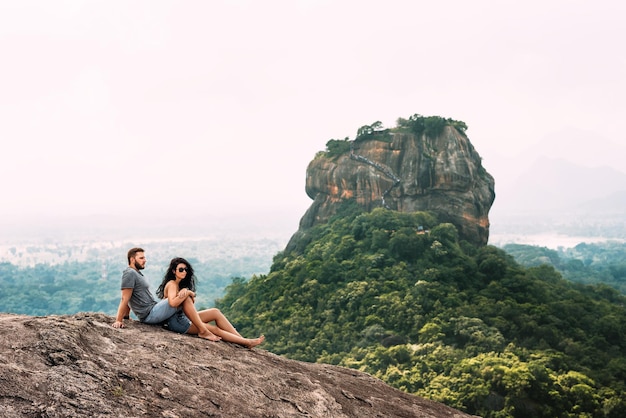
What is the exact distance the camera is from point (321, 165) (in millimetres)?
46500

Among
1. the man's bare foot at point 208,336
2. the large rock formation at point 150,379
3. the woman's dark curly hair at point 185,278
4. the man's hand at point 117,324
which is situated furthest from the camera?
the woman's dark curly hair at point 185,278

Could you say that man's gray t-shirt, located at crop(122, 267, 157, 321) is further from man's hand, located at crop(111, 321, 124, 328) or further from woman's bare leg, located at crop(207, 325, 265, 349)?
woman's bare leg, located at crop(207, 325, 265, 349)

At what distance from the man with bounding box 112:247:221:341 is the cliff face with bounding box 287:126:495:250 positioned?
119ft

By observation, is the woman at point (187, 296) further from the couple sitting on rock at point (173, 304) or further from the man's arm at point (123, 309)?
the man's arm at point (123, 309)

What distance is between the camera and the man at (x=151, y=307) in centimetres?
652

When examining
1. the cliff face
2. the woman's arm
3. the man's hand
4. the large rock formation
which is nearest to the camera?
the large rock formation

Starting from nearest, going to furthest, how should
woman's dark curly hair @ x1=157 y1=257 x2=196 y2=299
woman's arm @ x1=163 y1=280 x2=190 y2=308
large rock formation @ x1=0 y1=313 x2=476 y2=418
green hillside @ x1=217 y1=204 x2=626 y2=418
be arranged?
large rock formation @ x1=0 y1=313 x2=476 y2=418 → woman's arm @ x1=163 y1=280 x2=190 y2=308 → woman's dark curly hair @ x1=157 y1=257 x2=196 y2=299 → green hillside @ x1=217 y1=204 x2=626 y2=418

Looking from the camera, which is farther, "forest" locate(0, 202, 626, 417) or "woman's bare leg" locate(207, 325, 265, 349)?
"forest" locate(0, 202, 626, 417)

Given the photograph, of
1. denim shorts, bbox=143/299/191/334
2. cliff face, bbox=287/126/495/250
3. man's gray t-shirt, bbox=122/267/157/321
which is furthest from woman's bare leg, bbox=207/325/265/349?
cliff face, bbox=287/126/495/250

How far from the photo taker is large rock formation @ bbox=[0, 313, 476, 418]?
452 centimetres

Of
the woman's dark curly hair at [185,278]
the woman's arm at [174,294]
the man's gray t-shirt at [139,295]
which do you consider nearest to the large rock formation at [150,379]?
the man's gray t-shirt at [139,295]

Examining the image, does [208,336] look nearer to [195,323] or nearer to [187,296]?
[195,323]

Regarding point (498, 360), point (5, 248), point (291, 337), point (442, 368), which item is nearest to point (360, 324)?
point (291, 337)

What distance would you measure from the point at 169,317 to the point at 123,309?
0.53 m
